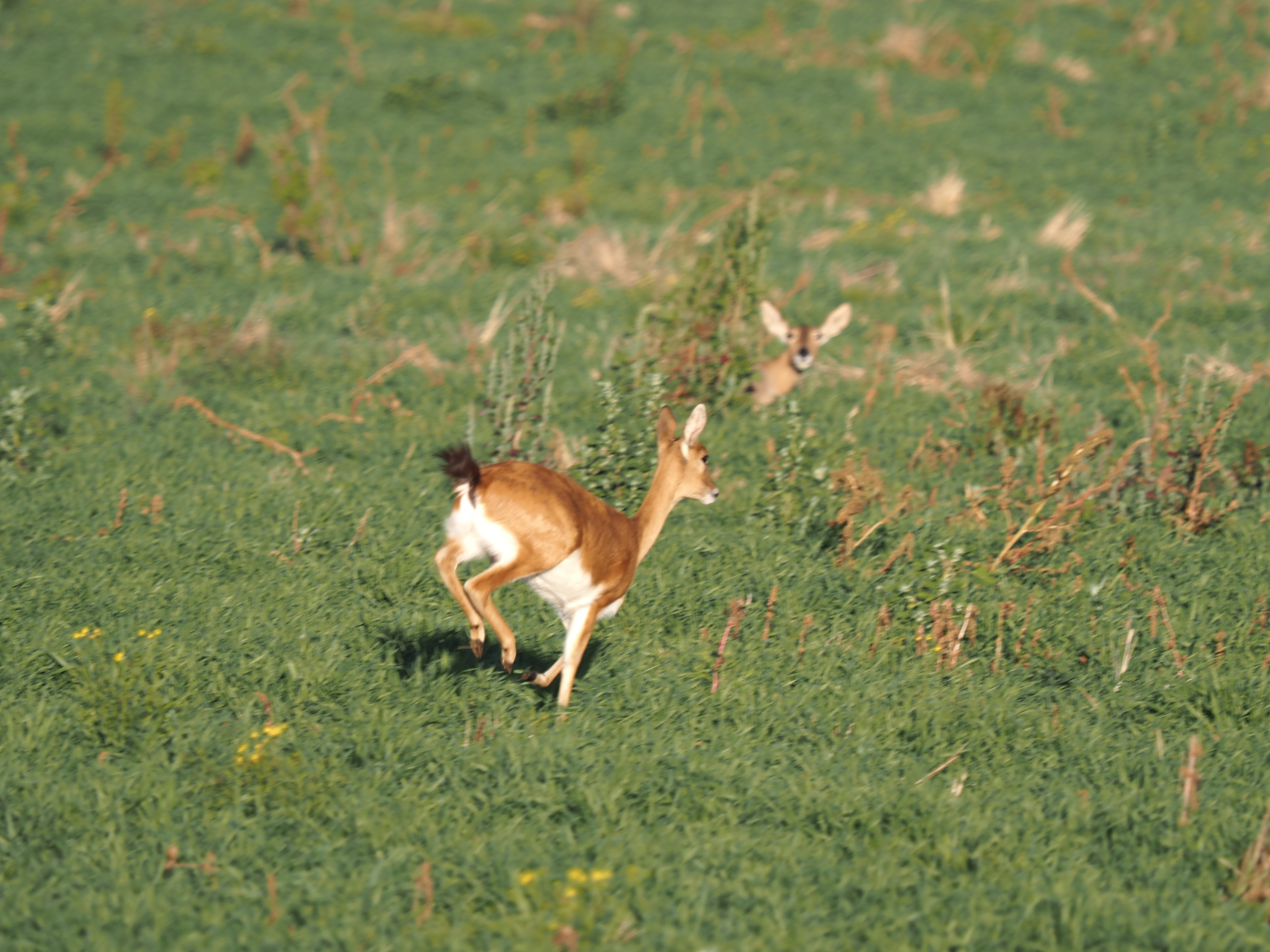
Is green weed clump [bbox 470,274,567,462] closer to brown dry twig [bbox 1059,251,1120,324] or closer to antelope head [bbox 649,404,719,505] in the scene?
antelope head [bbox 649,404,719,505]

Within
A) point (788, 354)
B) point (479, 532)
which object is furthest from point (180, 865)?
point (788, 354)

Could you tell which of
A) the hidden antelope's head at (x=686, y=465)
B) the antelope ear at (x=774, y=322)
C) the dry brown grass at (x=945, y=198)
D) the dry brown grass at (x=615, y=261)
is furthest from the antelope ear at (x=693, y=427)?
the dry brown grass at (x=945, y=198)

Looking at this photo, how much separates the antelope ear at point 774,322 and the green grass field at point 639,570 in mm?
576

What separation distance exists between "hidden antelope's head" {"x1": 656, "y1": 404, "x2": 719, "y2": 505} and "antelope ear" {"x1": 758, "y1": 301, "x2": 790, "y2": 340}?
4625mm

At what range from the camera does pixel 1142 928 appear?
4184 mm

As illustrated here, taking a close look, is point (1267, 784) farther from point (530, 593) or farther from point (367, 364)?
point (367, 364)

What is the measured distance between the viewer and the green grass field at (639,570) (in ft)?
14.4

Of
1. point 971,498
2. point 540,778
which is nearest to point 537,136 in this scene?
point 971,498

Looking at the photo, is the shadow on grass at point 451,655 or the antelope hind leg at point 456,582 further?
the shadow on grass at point 451,655

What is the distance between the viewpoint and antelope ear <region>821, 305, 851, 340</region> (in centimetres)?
1060

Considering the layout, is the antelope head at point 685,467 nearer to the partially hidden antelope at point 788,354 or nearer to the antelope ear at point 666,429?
the antelope ear at point 666,429

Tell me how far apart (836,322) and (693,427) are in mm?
5338

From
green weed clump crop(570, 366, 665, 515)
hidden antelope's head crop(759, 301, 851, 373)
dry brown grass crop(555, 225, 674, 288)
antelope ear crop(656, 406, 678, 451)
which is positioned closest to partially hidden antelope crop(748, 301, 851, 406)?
hidden antelope's head crop(759, 301, 851, 373)

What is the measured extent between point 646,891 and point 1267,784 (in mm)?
2707
